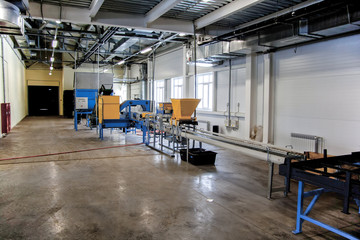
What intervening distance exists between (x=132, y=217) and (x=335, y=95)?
5301mm

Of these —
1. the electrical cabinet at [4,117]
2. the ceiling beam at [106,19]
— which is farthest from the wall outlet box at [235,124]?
the electrical cabinet at [4,117]

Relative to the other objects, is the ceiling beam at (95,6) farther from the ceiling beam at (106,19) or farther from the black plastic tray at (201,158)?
the black plastic tray at (201,158)

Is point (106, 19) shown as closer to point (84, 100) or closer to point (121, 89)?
point (84, 100)

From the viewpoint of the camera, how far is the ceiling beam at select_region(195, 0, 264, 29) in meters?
5.53

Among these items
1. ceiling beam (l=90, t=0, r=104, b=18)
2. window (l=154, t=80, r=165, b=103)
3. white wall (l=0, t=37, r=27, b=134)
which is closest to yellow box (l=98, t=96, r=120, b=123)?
ceiling beam (l=90, t=0, r=104, b=18)

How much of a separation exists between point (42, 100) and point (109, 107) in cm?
1610

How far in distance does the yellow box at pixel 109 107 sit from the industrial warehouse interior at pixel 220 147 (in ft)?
0.11

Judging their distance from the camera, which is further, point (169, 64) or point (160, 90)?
point (160, 90)

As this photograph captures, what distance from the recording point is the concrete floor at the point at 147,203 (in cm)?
301

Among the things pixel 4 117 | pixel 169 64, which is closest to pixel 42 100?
pixel 4 117

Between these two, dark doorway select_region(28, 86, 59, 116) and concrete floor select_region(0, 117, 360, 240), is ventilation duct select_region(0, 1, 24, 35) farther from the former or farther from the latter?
dark doorway select_region(28, 86, 59, 116)

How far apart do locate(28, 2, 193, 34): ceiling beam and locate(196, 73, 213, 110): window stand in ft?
13.2

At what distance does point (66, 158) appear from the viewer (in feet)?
21.8

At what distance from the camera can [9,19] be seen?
4512mm
